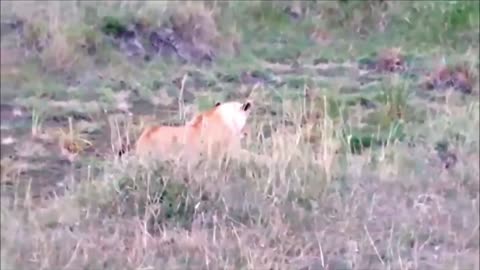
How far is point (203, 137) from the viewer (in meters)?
2.22

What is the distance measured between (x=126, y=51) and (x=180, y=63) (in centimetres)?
30

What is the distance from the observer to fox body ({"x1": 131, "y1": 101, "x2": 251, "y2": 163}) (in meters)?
2.21

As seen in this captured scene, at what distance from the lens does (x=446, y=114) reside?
116 inches

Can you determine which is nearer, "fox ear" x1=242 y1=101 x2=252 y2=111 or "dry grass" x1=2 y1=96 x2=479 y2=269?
"dry grass" x1=2 y1=96 x2=479 y2=269

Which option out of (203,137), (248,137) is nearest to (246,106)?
(248,137)

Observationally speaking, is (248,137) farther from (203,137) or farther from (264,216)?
(264,216)

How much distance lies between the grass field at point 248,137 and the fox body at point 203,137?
0.04 m

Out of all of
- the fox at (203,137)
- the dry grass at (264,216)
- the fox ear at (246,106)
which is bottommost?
the dry grass at (264,216)

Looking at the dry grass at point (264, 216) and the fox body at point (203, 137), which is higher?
the fox body at point (203, 137)

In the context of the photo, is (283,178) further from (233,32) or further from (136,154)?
(233,32)

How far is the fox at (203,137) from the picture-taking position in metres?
2.21

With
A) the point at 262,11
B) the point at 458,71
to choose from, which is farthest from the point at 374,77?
the point at 262,11

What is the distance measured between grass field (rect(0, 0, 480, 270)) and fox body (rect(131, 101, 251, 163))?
0.14 feet

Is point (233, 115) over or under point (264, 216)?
over
